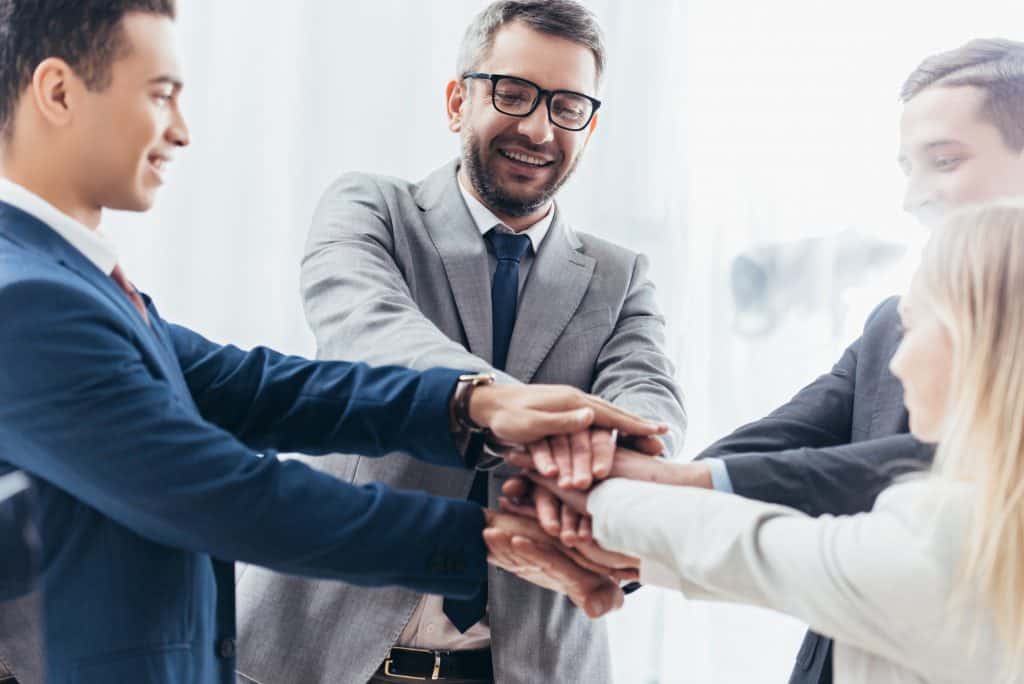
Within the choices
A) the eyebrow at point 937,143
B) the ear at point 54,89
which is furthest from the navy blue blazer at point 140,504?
the eyebrow at point 937,143

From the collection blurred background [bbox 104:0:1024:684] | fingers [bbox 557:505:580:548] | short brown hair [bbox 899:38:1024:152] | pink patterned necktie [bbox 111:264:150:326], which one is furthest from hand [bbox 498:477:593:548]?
blurred background [bbox 104:0:1024:684]

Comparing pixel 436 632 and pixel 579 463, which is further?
pixel 436 632

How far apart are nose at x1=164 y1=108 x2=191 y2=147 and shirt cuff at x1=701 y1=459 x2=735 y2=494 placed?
0.78m

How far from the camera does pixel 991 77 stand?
1.63 m

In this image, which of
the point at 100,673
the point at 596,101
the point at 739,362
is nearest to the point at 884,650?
the point at 100,673

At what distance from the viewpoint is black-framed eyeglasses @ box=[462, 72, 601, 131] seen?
182 centimetres

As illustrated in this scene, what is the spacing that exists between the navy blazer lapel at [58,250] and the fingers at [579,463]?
0.55 meters

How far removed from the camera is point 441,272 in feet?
5.80

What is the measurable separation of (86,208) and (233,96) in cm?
145

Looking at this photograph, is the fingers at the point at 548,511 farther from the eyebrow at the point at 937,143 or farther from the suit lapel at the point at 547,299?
the eyebrow at the point at 937,143

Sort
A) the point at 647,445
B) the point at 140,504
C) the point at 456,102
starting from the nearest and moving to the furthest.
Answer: the point at 140,504
the point at 647,445
the point at 456,102

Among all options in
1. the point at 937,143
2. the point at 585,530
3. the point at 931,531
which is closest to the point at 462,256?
the point at 585,530

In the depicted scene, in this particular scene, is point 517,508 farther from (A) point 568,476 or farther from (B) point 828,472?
(B) point 828,472

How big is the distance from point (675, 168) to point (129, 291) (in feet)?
5.82
